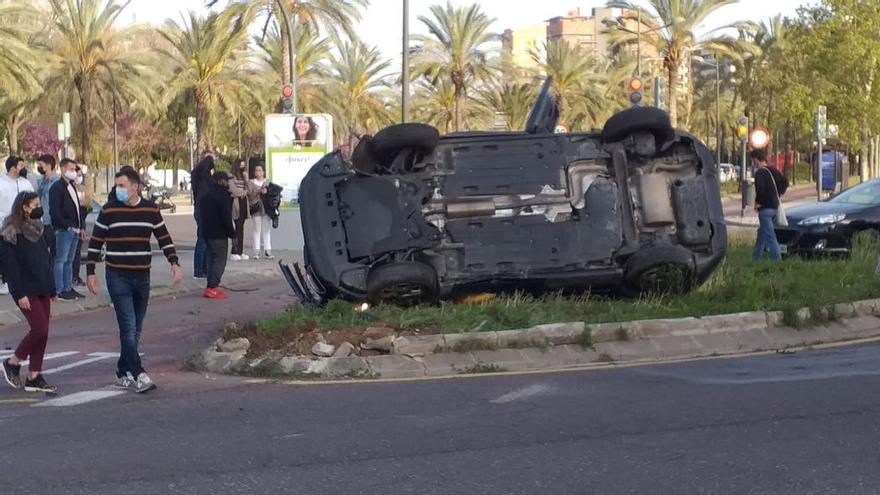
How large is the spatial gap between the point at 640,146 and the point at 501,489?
19.0 ft

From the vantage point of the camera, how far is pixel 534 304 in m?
10.7

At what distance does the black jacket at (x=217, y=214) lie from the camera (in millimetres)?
15592

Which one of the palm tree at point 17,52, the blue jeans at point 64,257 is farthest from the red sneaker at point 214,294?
the palm tree at point 17,52

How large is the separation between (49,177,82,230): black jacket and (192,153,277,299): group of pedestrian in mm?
1643

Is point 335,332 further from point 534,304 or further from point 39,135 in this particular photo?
point 39,135

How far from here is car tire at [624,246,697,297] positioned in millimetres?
10859

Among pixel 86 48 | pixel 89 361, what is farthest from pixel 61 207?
pixel 86 48

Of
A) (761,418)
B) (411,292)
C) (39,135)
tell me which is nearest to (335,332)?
(411,292)

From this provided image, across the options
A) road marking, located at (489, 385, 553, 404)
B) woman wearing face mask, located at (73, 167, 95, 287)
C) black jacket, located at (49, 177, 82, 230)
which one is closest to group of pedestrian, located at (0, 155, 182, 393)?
road marking, located at (489, 385, 553, 404)

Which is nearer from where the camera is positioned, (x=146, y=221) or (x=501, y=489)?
(x=501, y=489)

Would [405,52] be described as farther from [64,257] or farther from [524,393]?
[524,393]

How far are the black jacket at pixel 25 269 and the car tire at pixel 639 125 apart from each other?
4992mm

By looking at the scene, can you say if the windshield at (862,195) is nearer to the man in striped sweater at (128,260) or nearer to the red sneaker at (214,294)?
the red sneaker at (214,294)

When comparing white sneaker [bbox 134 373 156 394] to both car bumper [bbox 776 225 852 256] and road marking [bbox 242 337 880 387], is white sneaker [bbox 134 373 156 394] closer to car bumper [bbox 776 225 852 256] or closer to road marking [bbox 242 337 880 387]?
road marking [bbox 242 337 880 387]
